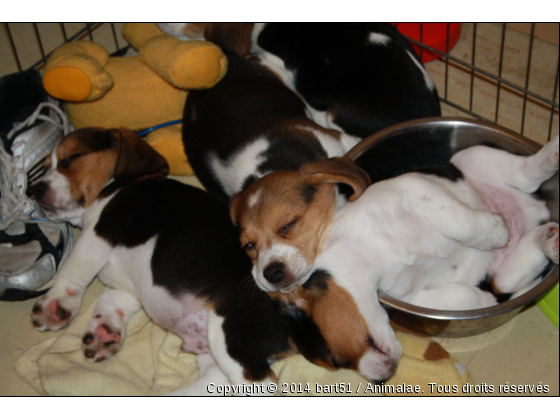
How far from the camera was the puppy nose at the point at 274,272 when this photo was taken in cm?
226

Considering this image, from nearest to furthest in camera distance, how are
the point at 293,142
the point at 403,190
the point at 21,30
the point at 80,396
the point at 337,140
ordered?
the point at 403,190 → the point at 80,396 → the point at 293,142 → the point at 337,140 → the point at 21,30

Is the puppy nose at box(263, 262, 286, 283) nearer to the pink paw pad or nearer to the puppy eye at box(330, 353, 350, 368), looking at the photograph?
the puppy eye at box(330, 353, 350, 368)

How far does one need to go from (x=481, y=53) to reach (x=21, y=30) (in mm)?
3059

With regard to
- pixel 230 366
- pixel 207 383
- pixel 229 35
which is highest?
pixel 229 35

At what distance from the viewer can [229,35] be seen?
10.7 ft

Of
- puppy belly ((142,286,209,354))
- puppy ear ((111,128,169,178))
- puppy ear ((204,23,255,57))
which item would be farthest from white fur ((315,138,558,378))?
puppy ear ((204,23,255,57))

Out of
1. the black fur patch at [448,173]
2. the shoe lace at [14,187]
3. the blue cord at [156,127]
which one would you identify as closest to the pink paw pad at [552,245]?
the black fur patch at [448,173]

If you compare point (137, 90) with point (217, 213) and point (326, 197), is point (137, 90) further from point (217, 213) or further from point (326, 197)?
point (326, 197)

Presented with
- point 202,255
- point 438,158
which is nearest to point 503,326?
point 438,158

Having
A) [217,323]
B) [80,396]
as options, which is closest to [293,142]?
[217,323]

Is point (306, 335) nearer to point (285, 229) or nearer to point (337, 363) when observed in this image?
point (337, 363)

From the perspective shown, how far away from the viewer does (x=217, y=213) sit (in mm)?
2738

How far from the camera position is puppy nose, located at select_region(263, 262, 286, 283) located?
2.26 m

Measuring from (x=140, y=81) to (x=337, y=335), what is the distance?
180cm
